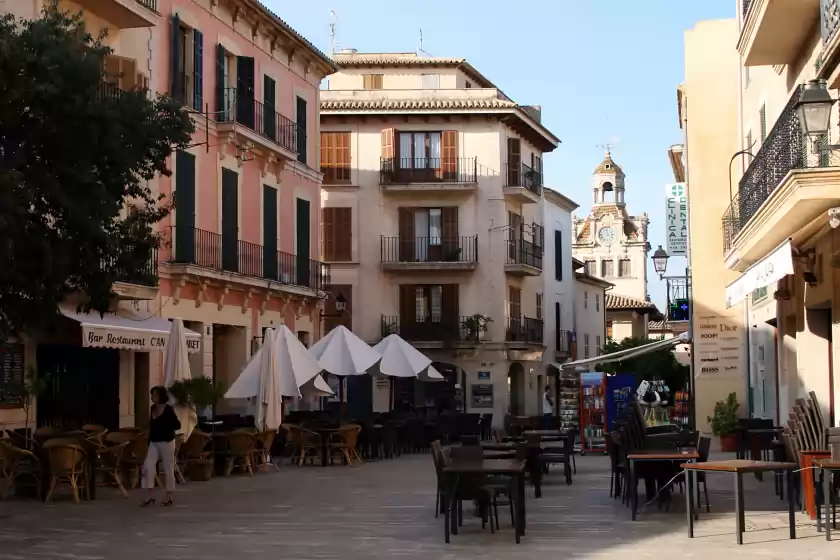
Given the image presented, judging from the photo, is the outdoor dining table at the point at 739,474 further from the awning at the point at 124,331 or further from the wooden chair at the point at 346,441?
the wooden chair at the point at 346,441

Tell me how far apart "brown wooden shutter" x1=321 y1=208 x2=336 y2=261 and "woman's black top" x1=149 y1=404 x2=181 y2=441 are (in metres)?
29.9

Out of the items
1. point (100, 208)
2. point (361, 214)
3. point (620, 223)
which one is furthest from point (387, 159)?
point (620, 223)

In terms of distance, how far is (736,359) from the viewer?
28641 millimetres

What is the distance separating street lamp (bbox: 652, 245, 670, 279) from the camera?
3284 cm

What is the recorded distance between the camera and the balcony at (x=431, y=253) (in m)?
45.9

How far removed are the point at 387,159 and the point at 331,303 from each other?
5.53m

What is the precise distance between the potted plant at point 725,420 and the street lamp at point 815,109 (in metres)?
15.0

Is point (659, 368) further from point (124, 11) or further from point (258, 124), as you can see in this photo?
point (124, 11)

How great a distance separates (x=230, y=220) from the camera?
29.9 m

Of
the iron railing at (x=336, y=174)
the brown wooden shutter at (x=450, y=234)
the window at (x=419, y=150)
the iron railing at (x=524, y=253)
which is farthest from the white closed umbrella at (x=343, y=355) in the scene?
the iron railing at (x=524, y=253)

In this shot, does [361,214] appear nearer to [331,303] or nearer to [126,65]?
[331,303]

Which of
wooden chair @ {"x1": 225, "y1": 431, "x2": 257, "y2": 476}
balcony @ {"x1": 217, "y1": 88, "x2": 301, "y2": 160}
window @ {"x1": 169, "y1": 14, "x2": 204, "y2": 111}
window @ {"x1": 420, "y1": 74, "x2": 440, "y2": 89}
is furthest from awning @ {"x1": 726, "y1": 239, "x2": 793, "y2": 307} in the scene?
window @ {"x1": 420, "y1": 74, "x2": 440, "y2": 89}

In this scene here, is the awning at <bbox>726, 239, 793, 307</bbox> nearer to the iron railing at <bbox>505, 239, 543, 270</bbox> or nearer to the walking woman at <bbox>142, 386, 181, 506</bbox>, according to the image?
the walking woman at <bbox>142, 386, 181, 506</bbox>

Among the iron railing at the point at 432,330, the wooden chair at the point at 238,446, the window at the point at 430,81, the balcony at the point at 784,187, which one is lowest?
the wooden chair at the point at 238,446
